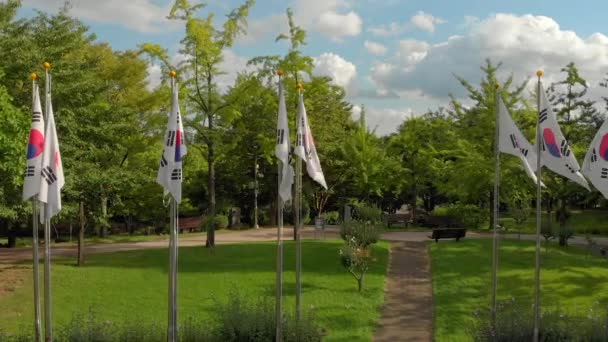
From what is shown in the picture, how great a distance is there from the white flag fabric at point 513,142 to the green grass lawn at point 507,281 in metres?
3.69

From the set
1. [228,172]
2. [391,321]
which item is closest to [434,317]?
[391,321]

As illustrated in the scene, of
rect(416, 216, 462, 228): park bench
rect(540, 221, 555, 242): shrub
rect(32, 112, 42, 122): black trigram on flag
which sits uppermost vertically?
rect(32, 112, 42, 122): black trigram on flag

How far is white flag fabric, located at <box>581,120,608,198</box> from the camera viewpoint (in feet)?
33.9

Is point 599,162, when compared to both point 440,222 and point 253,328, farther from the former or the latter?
point 440,222

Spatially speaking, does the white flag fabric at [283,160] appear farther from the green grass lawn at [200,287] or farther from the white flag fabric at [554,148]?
the white flag fabric at [554,148]

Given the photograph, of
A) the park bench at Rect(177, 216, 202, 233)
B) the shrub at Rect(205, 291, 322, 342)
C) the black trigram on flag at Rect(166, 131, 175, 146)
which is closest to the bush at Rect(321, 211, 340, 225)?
the park bench at Rect(177, 216, 202, 233)

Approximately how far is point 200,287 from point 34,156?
8.30 metres

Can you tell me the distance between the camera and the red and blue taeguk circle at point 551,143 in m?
10.8

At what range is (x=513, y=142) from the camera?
1160 cm

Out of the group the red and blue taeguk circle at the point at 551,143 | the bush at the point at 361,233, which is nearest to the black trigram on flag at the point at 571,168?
the red and blue taeguk circle at the point at 551,143

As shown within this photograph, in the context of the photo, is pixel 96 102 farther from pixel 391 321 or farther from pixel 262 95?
pixel 391 321

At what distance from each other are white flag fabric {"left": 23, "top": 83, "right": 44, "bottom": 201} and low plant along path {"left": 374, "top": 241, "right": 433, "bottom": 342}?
763 centimetres

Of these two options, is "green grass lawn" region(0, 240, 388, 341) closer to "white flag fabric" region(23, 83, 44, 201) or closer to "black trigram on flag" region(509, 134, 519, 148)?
"black trigram on flag" region(509, 134, 519, 148)

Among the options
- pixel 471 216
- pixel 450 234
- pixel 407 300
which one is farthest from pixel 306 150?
pixel 471 216
